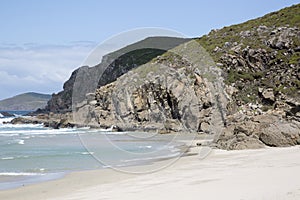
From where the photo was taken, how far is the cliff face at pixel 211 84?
43781 millimetres

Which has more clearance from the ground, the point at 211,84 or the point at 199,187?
the point at 211,84

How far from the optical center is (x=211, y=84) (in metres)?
48.2

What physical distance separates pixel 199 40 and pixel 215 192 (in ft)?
202

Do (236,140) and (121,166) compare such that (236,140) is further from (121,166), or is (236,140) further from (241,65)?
(241,65)

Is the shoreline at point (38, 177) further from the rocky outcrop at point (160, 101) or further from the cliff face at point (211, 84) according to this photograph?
the rocky outcrop at point (160, 101)

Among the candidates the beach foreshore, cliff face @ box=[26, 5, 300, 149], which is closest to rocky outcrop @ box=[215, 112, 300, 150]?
the beach foreshore

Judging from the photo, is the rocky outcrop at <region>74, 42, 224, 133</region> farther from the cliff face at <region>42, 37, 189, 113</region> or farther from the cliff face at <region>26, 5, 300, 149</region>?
the cliff face at <region>42, 37, 189, 113</region>

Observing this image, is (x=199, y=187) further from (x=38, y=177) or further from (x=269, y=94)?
(x=269, y=94)

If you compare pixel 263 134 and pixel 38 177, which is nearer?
pixel 38 177

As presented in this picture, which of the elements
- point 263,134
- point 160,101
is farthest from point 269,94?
point 263,134

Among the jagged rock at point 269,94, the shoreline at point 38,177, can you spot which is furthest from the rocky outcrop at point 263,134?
the jagged rock at point 269,94

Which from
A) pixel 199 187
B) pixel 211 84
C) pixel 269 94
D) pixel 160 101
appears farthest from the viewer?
pixel 160 101

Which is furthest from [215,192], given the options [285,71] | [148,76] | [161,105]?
[148,76]

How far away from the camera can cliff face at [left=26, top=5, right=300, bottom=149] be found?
4378cm
